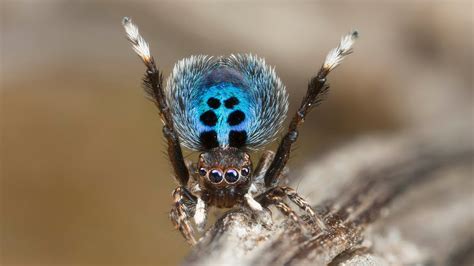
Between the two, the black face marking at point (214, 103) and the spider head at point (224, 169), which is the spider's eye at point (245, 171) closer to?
the spider head at point (224, 169)

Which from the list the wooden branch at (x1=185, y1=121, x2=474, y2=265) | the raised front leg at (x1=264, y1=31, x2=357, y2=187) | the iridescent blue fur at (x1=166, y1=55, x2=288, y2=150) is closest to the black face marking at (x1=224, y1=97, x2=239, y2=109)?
the iridescent blue fur at (x1=166, y1=55, x2=288, y2=150)

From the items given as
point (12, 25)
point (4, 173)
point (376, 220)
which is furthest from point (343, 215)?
point (12, 25)

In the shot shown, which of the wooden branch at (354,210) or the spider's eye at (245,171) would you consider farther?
the spider's eye at (245,171)

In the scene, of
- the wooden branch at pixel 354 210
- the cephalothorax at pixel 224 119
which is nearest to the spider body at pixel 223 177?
the cephalothorax at pixel 224 119

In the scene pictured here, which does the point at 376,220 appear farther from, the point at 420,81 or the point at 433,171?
the point at 420,81

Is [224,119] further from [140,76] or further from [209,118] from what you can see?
[140,76]

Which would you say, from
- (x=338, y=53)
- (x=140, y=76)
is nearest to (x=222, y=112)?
(x=338, y=53)

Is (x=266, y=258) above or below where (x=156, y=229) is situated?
below

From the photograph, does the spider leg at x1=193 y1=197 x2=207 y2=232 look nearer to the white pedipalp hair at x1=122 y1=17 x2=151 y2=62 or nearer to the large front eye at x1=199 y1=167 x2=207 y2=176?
the large front eye at x1=199 y1=167 x2=207 y2=176
